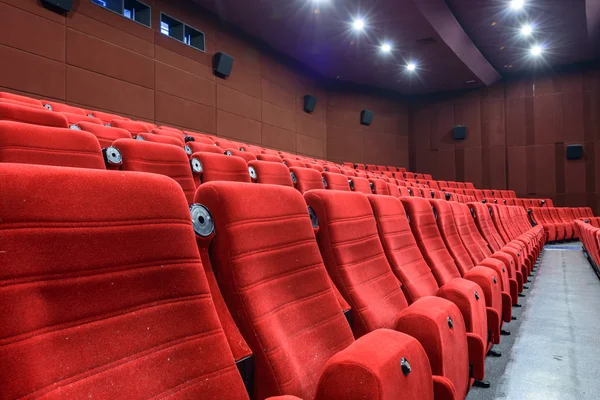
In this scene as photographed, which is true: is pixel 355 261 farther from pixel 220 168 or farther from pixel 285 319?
pixel 220 168

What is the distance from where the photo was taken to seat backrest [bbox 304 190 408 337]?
15.2 inches

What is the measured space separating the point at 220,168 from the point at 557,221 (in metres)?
2.40

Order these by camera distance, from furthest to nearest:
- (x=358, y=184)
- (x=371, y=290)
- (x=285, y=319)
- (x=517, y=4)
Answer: (x=517, y=4) → (x=358, y=184) → (x=371, y=290) → (x=285, y=319)

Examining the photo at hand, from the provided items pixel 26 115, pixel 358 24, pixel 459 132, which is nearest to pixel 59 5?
pixel 26 115

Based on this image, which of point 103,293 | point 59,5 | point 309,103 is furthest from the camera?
point 309,103

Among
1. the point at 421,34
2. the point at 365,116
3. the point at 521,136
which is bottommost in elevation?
the point at 521,136

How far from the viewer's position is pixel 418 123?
349 centimetres

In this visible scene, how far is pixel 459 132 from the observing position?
3.31 meters

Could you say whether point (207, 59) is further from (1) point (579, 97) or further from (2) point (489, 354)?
(1) point (579, 97)

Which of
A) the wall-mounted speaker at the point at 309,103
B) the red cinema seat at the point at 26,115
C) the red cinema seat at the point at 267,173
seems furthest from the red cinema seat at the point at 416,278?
the wall-mounted speaker at the point at 309,103

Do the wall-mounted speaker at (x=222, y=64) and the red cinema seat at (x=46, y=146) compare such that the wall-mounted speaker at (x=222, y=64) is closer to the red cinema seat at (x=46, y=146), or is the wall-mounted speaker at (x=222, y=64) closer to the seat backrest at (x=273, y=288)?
the red cinema seat at (x=46, y=146)

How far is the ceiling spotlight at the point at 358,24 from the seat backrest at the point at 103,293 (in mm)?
2122

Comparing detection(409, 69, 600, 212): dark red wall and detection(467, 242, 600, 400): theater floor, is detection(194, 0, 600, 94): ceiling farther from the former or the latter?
detection(467, 242, 600, 400): theater floor

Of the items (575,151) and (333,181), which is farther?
(575,151)
